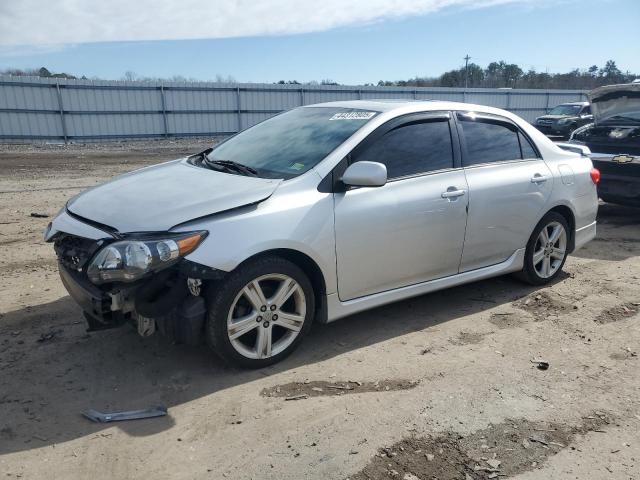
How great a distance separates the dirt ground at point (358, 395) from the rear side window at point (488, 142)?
1.32 metres

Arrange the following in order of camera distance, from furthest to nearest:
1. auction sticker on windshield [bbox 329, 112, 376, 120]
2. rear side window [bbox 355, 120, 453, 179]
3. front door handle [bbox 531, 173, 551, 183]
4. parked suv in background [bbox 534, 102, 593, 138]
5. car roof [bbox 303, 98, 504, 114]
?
parked suv in background [bbox 534, 102, 593, 138] → front door handle [bbox 531, 173, 551, 183] → car roof [bbox 303, 98, 504, 114] → auction sticker on windshield [bbox 329, 112, 376, 120] → rear side window [bbox 355, 120, 453, 179]

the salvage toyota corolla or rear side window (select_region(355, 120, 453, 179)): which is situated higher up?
rear side window (select_region(355, 120, 453, 179))

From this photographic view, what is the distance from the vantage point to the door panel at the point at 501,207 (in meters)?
4.59

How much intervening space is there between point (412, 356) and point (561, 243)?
2.47 m

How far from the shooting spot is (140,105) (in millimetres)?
22703

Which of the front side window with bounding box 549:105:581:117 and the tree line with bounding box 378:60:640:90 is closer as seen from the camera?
the front side window with bounding box 549:105:581:117

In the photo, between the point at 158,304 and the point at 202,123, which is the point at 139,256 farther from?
the point at 202,123

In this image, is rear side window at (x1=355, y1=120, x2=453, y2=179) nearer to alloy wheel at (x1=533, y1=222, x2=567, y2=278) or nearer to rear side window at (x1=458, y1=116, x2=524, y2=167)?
rear side window at (x1=458, y1=116, x2=524, y2=167)

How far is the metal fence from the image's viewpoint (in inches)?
798

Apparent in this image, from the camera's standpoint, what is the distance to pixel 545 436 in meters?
3.02

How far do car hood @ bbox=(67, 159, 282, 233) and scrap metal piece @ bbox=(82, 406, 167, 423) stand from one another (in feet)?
3.47

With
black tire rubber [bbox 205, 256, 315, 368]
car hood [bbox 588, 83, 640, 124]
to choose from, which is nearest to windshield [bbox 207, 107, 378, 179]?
black tire rubber [bbox 205, 256, 315, 368]

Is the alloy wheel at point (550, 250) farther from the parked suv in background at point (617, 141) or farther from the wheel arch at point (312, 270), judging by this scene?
the parked suv in background at point (617, 141)

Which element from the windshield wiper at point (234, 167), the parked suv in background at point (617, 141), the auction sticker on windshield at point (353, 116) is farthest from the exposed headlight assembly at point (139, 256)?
the parked suv in background at point (617, 141)
